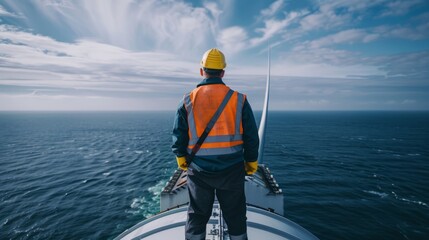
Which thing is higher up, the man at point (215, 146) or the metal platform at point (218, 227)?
the man at point (215, 146)

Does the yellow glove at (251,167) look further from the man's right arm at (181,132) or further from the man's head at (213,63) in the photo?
the man's head at (213,63)

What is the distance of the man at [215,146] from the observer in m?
3.51

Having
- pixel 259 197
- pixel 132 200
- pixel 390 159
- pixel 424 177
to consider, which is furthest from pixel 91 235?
pixel 390 159

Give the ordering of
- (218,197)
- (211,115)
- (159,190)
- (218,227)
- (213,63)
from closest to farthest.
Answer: (211,115) < (213,63) < (218,197) < (218,227) < (159,190)

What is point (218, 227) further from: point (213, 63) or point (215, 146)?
point (213, 63)

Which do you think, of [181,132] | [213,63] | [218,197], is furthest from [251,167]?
[213,63]

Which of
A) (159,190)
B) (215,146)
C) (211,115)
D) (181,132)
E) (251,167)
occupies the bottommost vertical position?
(159,190)

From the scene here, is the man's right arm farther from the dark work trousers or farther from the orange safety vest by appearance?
the dark work trousers

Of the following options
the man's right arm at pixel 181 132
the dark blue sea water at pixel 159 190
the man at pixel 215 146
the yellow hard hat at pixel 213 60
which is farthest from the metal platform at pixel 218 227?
the dark blue sea water at pixel 159 190

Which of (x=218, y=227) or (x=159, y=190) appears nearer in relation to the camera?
(x=218, y=227)

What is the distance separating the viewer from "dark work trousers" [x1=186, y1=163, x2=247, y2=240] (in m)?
3.71

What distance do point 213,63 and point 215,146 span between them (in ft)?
4.72

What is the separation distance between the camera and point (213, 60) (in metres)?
3.68

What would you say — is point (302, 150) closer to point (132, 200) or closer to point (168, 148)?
point (168, 148)
